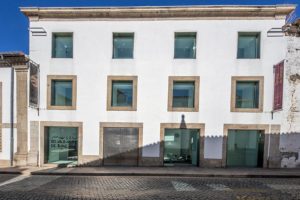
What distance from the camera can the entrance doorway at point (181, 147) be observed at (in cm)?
1165

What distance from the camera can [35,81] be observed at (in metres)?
11.3

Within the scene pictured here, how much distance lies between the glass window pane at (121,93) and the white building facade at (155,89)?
62 mm

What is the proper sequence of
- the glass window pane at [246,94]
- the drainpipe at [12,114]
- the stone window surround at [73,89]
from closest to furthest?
the glass window pane at [246,94]
the stone window surround at [73,89]
the drainpipe at [12,114]

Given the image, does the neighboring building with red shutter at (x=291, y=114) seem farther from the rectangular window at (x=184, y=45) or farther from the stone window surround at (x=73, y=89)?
the stone window surround at (x=73, y=89)

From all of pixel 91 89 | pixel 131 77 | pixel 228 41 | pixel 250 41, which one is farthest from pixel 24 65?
pixel 250 41

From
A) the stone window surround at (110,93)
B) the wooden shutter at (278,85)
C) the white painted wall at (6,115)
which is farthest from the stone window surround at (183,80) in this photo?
the white painted wall at (6,115)

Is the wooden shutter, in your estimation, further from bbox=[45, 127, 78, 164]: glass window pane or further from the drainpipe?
the drainpipe

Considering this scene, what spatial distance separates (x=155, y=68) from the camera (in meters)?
11.5

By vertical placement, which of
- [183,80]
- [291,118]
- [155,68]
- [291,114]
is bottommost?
[291,118]

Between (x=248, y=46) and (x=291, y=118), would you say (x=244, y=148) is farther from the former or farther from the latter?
(x=248, y=46)

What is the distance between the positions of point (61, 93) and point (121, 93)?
3782mm

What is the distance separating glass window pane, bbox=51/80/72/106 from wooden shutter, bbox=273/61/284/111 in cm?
1215

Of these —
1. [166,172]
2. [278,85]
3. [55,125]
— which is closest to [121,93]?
[55,125]

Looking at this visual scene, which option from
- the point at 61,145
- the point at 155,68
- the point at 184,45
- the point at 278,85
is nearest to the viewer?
the point at 278,85
